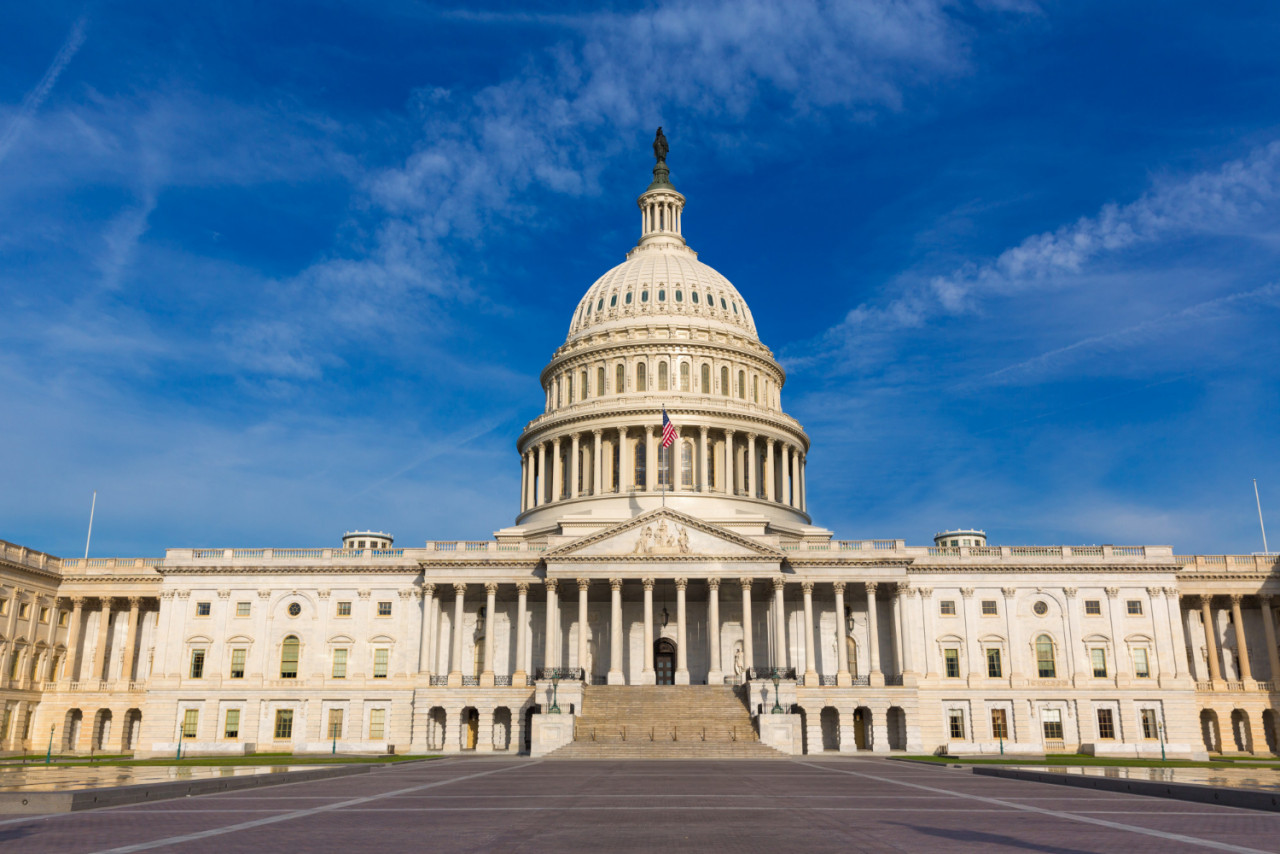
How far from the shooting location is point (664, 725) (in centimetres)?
5997

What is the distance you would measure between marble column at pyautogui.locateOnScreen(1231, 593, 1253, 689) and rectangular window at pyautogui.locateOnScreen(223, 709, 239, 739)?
248 feet

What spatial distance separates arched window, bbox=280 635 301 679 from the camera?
2972 inches

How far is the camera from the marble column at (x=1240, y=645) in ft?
257

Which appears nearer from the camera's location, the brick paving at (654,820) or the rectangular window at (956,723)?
the brick paving at (654,820)

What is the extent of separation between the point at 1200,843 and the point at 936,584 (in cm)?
6170

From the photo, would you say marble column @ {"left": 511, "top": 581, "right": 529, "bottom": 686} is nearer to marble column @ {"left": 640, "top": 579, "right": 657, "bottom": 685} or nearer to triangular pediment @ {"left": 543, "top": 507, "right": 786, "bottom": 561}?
triangular pediment @ {"left": 543, "top": 507, "right": 786, "bottom": 561}

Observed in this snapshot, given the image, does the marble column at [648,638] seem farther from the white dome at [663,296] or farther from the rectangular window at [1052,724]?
the white dome at [663,296]

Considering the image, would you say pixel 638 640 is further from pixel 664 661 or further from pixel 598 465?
pixel 598 465

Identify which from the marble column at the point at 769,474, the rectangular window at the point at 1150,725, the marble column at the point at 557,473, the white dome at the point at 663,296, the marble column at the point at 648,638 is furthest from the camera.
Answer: the white dome at the point at 663,296

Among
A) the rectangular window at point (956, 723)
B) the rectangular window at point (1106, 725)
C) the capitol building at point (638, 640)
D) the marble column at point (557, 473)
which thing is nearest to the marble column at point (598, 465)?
the marble column at point (557, 473)

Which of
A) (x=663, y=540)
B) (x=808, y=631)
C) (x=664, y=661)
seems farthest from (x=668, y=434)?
(x=808, y=631)

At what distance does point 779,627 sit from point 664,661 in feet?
39.1

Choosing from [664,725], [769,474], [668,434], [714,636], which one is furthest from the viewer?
[769,474]

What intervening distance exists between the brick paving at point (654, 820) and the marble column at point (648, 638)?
125 feet
